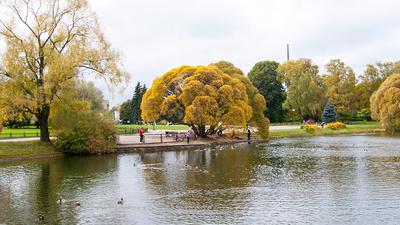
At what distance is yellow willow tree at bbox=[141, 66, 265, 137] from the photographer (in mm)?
51425

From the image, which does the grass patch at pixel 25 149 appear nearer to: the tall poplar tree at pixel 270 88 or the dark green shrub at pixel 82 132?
the dark green shrub at pixel 82 132

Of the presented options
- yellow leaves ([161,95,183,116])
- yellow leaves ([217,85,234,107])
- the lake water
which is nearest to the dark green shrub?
the lake water

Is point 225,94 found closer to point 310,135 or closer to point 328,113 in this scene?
point 310,135

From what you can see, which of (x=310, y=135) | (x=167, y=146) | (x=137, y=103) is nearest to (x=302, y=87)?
(x=310, y=135)

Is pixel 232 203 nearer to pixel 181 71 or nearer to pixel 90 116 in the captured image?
pixel 90 116

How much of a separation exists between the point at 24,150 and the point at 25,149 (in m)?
0.32

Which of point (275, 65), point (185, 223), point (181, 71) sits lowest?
point (185, 223)

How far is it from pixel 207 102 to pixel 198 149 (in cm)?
673

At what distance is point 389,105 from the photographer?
67.8 metres

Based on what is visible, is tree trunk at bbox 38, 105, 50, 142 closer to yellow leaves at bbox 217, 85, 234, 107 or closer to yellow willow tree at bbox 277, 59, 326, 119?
yellow leaves at bbox 217, 85, 234, 107

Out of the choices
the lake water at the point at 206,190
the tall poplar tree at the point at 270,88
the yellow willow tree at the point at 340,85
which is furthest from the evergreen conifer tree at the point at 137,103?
the lake water at the point at 206,190

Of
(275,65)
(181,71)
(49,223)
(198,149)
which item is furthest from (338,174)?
(275,65)

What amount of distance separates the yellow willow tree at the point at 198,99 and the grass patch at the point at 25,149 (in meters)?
15.5

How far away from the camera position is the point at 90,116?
137 ft
